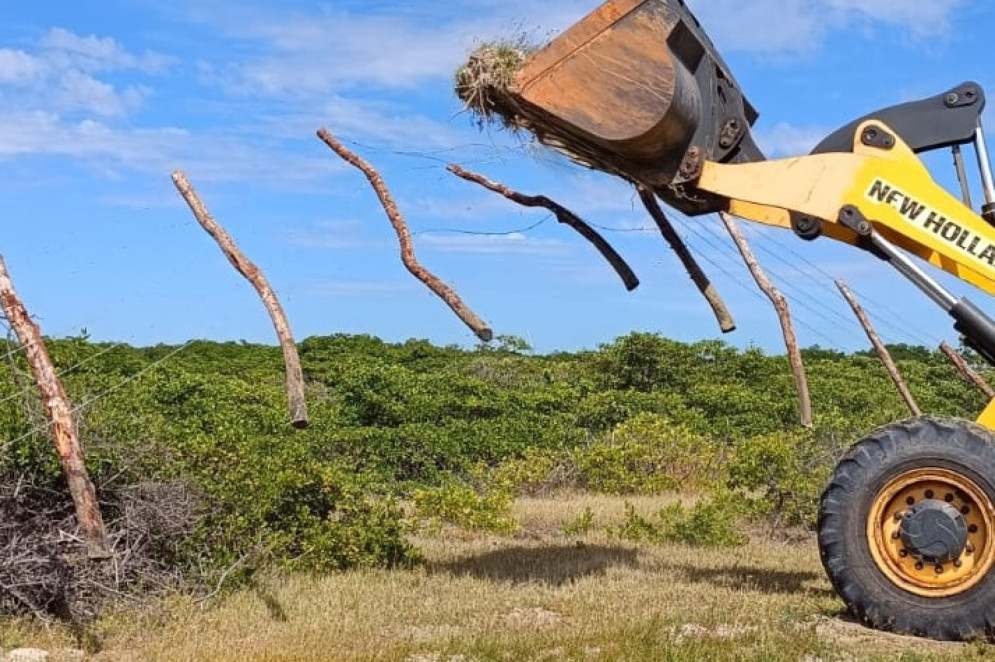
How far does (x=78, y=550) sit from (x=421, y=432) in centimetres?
1022

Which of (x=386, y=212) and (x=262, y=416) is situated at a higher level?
(x=386, y=212)

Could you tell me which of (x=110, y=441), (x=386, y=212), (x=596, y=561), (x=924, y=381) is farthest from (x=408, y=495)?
(x=924, y=381)

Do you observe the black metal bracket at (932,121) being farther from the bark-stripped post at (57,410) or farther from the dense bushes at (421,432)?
the bark-stripped post at (57,410)

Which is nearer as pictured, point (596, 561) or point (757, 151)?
point (757, 151)

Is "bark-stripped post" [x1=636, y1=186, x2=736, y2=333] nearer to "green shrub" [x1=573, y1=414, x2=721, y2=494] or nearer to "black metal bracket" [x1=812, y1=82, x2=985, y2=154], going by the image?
"black metal bracket" [x1=812, y1=82, x2=985, y2=154]

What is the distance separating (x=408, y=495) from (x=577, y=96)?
9.97 meters

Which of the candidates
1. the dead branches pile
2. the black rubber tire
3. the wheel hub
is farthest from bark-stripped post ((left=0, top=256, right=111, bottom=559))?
the wheel hub

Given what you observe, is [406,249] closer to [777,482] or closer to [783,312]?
[783,312]

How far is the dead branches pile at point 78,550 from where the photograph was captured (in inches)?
303

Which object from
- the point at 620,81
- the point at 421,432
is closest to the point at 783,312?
the point at 620,81

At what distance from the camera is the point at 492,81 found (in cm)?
733

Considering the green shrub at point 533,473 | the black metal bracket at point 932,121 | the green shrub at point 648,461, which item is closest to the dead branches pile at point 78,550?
the black metal bracket at point 932,121

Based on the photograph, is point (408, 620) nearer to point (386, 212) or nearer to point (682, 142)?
point (386, 212)

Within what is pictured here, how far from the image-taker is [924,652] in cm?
676
